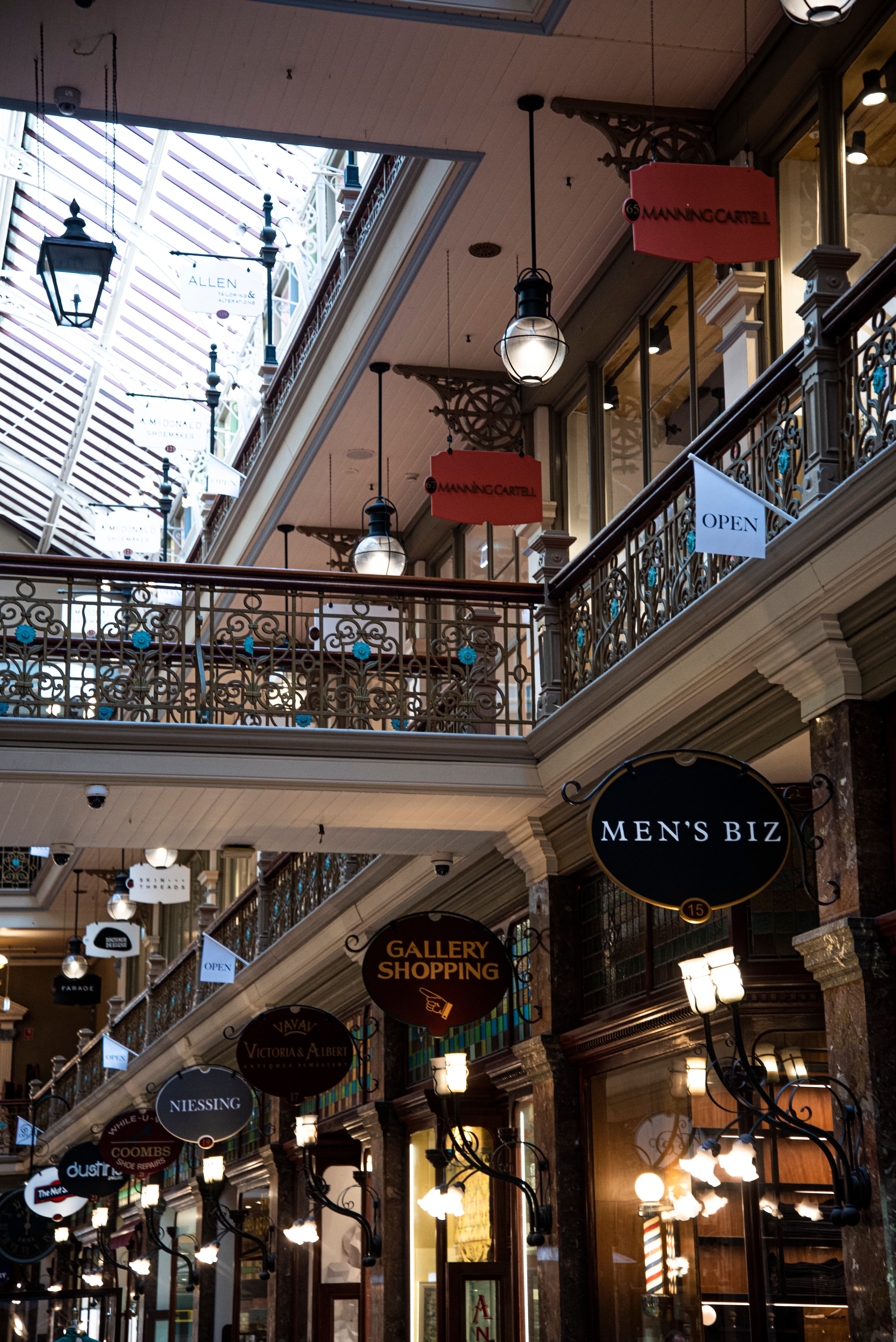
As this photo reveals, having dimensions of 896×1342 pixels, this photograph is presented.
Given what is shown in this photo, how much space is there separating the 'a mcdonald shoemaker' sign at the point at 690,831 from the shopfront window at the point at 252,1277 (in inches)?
450

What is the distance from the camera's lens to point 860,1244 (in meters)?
5.83

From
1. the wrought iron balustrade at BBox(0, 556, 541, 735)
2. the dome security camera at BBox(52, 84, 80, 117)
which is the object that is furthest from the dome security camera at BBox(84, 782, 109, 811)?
the dome security camera at BBox(52, 84, 80, 117)

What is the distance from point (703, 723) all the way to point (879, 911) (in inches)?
72.1

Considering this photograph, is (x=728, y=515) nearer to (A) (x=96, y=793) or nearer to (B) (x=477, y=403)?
(A) (x=96, y=793)

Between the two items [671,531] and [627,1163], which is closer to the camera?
[671,531]

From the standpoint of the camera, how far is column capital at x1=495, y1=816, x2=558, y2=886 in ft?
31.8

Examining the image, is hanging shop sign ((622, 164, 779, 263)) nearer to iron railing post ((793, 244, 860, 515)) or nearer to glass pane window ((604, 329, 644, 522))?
iron railing post ((793, 244, 860, 515))

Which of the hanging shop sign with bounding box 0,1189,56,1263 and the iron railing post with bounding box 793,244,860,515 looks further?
the hanging shop sign with bounding box 0,1189,56,1263

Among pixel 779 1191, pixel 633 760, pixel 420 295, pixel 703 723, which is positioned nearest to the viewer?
pixel 633 760

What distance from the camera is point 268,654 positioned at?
9805 mm

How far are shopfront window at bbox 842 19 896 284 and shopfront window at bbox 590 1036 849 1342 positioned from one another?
388 centimetres

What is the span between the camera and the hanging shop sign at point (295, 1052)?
38.0 feet

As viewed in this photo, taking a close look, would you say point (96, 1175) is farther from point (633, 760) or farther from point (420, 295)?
point (633, 760)

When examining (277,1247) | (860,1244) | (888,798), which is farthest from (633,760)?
(277,1247)
